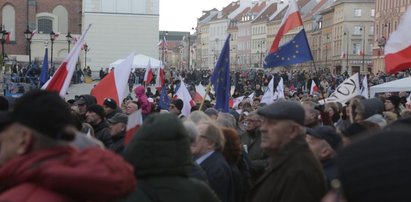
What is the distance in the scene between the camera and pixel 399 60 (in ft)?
35.0

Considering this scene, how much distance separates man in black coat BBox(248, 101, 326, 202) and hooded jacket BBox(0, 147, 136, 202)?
1908 millimetres

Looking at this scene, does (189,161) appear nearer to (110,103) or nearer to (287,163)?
(287,163)

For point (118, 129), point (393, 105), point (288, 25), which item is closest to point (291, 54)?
point (288, 25)

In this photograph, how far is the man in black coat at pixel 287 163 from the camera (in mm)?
4621

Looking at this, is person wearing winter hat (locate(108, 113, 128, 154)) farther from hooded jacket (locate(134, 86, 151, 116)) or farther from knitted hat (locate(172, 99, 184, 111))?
knitted hat (locate(172, 99, 184, 111))

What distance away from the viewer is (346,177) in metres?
2.11

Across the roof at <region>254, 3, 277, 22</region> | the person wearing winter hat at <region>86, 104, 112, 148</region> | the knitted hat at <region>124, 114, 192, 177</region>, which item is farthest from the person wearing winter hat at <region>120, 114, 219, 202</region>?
the roof at <region>254, 3, 277, 22</region>

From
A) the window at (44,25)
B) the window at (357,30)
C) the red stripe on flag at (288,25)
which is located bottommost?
the red stripe on flag at (288,25)

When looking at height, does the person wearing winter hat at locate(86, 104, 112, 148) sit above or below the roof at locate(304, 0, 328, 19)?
below

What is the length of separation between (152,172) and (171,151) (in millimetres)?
137

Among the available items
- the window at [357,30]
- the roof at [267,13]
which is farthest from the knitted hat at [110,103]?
the roof at [267,13]

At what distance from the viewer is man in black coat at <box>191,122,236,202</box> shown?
5.71 meters

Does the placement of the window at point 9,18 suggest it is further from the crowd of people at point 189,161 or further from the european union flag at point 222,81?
the crowd of people at point 189,161

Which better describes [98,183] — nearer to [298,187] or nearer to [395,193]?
[395,193]
